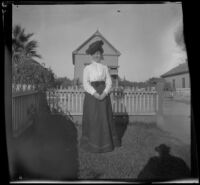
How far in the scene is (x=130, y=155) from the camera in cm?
184

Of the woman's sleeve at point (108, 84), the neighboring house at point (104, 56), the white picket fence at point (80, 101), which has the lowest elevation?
the white picket fence at point (80, 101)

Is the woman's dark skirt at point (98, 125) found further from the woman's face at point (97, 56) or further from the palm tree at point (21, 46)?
the palm tree at point (21, 46)

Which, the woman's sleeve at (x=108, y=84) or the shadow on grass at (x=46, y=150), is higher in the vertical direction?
the woman's sleeve at (x=108, y=84)

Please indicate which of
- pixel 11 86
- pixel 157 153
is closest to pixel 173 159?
pixel 157 153

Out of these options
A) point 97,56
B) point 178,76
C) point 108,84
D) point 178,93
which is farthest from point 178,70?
point 97,56

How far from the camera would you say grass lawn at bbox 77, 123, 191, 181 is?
1.82m

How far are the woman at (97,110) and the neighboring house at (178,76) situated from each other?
591 millimetres

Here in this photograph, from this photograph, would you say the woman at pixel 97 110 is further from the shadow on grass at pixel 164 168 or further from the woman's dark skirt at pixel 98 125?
the shadow on grass at pixel 164 168

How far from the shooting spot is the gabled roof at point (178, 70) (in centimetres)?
174

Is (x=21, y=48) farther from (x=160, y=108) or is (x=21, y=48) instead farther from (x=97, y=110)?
(x=160, y=108)

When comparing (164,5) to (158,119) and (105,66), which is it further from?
(158,119)

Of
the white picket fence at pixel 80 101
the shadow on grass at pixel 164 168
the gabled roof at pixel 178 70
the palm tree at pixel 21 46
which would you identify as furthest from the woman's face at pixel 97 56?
Result: the shadow on grass at pixel 164 168

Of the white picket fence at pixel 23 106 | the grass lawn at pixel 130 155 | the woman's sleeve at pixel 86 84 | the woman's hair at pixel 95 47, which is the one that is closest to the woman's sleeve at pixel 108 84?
the woman's sleeve at pixel 86 84

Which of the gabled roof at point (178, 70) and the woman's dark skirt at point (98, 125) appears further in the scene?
the woman's dark skirt at point (98, 125)
